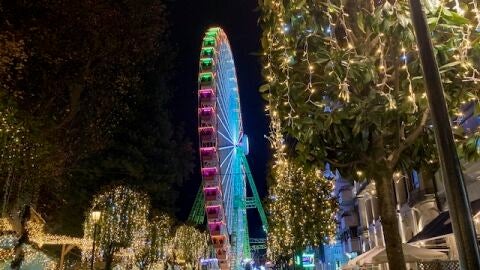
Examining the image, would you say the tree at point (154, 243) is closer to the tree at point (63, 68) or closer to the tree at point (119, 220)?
the tree at point (119, 220)

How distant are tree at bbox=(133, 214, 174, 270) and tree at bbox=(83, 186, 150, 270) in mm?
4212

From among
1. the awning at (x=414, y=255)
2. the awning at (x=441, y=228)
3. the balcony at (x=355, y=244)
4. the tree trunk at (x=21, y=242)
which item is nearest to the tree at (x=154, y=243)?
the balcony at (x=355, y=244)

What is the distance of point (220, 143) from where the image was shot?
4319 cm

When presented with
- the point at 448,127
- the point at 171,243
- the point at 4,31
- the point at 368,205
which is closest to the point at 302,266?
the point at 368,205

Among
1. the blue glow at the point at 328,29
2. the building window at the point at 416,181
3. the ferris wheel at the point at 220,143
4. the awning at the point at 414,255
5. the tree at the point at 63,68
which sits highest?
the ferris wheel at the point at 220,143

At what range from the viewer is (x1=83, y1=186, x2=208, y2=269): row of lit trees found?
28.7 m

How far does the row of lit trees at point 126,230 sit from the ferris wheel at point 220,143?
4601mm

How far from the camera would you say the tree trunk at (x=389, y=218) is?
6.79 metres

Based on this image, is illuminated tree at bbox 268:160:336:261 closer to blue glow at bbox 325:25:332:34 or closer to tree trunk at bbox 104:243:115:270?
tree trunk at bbox 104:243:115:270

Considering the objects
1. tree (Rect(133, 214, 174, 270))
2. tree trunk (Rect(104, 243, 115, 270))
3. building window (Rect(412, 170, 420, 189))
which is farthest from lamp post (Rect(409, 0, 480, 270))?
tree (Rect(133, 214, 174, 270))

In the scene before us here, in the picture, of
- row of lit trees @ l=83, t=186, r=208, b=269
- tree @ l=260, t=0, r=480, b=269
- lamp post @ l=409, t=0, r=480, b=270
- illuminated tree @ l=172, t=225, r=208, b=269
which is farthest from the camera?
illuminated tree @ l=172, t=225, r=208, b=269

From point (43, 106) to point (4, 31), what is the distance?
4043 mm

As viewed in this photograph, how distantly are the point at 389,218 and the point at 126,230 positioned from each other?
27142 millimetres

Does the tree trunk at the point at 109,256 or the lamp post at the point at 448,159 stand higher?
the tree trunk at the point at 109,256
